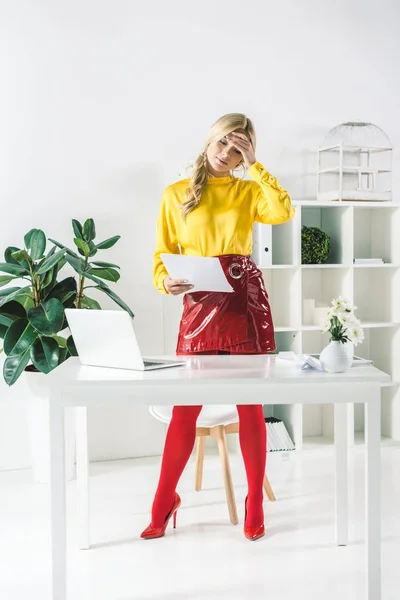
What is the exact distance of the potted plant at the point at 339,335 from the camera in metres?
2.37

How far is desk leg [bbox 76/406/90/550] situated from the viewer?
2.83 metres

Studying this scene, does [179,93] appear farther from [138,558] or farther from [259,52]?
[138,558]

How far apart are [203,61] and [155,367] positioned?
8.35ft

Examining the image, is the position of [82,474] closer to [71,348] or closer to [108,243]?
[71,348]

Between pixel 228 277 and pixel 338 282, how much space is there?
5.87ft

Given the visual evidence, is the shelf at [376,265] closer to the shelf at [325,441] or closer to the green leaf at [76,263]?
the shelf at [325,441]

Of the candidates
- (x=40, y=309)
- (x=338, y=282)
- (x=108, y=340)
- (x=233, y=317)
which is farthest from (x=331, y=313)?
(x=338, y=282)

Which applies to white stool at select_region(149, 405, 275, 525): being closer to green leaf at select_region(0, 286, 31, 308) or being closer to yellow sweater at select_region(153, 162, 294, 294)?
yellow sweater at select_region(153, 162, 294, 294)

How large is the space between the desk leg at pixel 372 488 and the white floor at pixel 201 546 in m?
0.31

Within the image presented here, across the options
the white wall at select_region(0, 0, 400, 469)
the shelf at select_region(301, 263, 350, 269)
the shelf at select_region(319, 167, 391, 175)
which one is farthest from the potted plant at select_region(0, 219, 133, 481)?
the shelf at select_region(319, 167, 391, 175)

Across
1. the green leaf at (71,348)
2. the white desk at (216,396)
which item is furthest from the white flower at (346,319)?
the green leaf at (71,348)

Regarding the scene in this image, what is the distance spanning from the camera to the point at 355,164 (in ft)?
15.9

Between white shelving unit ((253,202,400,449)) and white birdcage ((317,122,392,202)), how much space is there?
3.1 inches

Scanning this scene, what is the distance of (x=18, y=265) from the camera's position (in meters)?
3.73
